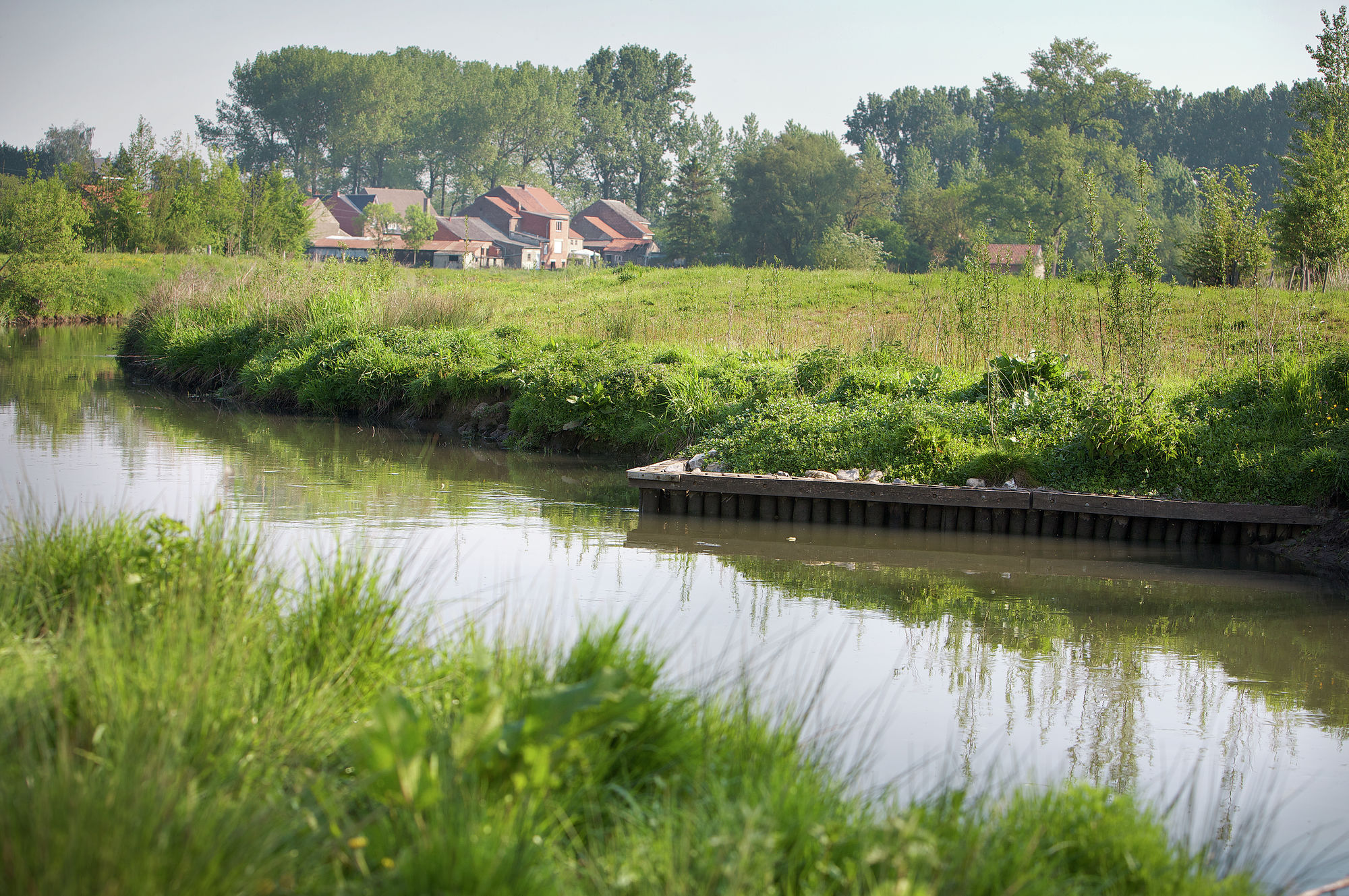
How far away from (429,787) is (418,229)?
83.1 m

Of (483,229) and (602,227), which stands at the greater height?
(602,227)

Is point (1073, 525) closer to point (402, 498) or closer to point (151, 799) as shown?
point (402, 498)

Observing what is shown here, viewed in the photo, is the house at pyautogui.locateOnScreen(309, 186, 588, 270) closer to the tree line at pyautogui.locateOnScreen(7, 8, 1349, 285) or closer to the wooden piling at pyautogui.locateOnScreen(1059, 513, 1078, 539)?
the tree line at pyautogui.locateOnScreen(7, 8, 1349, 285)

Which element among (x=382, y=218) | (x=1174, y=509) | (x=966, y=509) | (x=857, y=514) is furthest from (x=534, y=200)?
(x=1174, y=509)

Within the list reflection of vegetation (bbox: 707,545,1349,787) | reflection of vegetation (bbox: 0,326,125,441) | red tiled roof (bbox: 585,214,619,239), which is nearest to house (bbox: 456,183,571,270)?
red tiled roof (bbox: 585,214,619,239)

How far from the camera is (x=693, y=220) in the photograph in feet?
242

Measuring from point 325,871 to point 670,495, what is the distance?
8.68m

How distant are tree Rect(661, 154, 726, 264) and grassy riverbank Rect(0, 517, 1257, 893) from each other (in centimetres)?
6965

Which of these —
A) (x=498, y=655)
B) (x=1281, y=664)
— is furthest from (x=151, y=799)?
A: (x=1281, y=664)

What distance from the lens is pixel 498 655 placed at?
3.96m

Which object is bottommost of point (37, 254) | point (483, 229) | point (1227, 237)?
point (37, 254)

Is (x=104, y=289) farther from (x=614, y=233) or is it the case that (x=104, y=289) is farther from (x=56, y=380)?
(x=614, y=233)

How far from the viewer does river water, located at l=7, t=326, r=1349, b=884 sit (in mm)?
5008

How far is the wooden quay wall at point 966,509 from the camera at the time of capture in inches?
409
